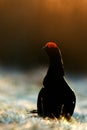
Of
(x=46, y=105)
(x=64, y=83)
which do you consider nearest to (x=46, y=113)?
(x=46, y=105)

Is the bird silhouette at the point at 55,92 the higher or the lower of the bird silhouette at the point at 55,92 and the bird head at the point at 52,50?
the lower

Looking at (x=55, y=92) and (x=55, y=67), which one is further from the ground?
(x=55, y=67)

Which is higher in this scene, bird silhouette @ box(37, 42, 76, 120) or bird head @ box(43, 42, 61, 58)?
bird head @ box(43, 42, 61, 58)

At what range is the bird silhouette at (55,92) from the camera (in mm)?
11828

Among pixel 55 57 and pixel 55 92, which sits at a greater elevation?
pixel 55 57

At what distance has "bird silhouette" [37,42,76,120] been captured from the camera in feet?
38.8

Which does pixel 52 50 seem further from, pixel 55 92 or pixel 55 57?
pixel 55 92

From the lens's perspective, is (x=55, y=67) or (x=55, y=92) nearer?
(x=55, y=92)

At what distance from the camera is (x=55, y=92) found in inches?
466

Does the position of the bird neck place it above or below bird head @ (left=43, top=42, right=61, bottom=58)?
below

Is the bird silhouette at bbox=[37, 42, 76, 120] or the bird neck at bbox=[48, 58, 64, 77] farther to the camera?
the bird neck at bbox=[48, 58, 64, 77]

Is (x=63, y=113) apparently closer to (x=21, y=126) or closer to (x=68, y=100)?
(x=68, y=100)

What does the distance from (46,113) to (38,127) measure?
389cm

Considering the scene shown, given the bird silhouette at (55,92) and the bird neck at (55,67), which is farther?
the bird neck at (55,67)
